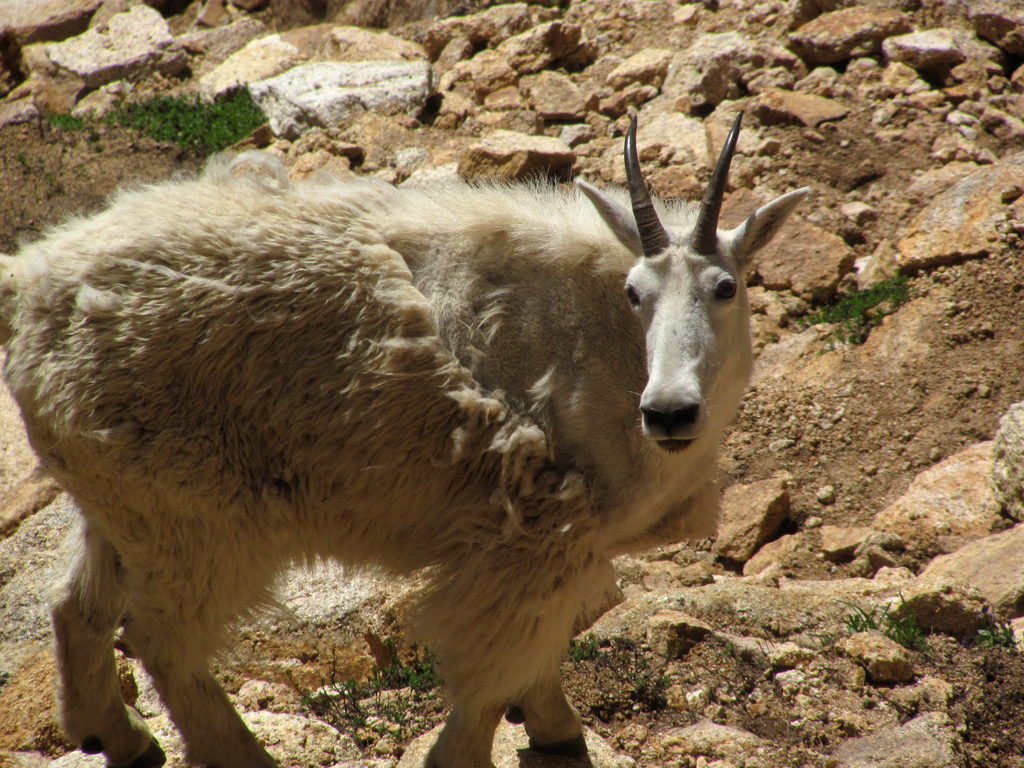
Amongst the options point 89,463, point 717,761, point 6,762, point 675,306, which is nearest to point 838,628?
point 717,761

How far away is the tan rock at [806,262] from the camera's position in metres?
7.63

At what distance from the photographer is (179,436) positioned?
3898 millimetres

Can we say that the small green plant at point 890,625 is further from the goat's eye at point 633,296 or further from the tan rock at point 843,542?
the goat's eye at point 633,296

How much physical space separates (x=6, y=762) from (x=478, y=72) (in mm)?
8494

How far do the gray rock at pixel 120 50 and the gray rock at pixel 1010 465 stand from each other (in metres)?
10.6

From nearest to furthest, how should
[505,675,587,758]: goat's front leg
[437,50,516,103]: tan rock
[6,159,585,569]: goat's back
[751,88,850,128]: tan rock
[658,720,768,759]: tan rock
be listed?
[6,159,585,569]: goat's back, [658,720,768,759]: tan rock, [505,675,587,758]: goat's front leg, [751,88,850,128]: tan rock, [437,50,516,103]: tan rock

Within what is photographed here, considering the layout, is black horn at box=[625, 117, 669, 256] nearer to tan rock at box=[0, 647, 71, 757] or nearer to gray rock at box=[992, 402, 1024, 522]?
gray rock at box=[992, 402, 1024, 522]

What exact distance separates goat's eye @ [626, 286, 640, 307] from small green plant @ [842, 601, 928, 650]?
6.94 feet

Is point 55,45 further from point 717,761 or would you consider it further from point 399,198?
point 717,761

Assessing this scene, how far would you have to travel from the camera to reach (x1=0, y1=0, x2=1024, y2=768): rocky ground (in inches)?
183

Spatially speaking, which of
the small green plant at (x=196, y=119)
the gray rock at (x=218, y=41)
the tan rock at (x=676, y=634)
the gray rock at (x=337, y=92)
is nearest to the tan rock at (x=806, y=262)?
the tan rock at (x=676, y=634)

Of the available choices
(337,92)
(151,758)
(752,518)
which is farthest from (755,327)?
(337,92)

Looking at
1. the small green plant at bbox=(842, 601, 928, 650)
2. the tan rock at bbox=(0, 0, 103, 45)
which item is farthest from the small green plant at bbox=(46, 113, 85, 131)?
the small green plant at bbox=(842, 601, 928, 650)

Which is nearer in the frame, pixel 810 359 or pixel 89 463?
pixel 89 463
